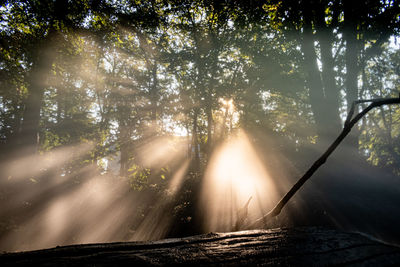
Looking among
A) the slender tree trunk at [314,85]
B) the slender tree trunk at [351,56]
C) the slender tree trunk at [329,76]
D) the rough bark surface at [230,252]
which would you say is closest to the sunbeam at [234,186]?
the rough bark surface at [230,252]

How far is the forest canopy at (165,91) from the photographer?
285 inches

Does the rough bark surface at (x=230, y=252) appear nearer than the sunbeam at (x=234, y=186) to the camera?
Yes

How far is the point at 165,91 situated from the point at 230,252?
23.5 metres

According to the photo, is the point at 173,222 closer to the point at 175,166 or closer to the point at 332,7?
the point at 332,7

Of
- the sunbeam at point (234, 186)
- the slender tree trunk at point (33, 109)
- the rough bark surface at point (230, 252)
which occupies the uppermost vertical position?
the slender tree trunk at point (33, 109)

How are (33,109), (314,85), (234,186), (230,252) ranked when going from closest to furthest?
(230,252) → (33,109) → (234,186) → (314,85)

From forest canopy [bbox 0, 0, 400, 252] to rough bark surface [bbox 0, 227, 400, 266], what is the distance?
4757 mm

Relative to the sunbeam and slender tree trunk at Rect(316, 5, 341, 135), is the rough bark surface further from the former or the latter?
slender tree trunk at Rect(316, 5, 341, 135)

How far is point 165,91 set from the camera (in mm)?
23438

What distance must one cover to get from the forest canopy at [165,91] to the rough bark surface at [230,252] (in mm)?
4757

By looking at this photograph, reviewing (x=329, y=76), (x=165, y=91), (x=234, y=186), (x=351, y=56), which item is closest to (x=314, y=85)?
(x=329, y=76)

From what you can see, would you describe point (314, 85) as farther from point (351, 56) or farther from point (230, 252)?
point (230, 252)

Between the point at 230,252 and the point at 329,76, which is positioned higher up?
the point at 329,76

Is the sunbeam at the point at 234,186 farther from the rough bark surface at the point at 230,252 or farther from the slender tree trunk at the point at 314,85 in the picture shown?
the slender tree trunk at the point at 314,85
